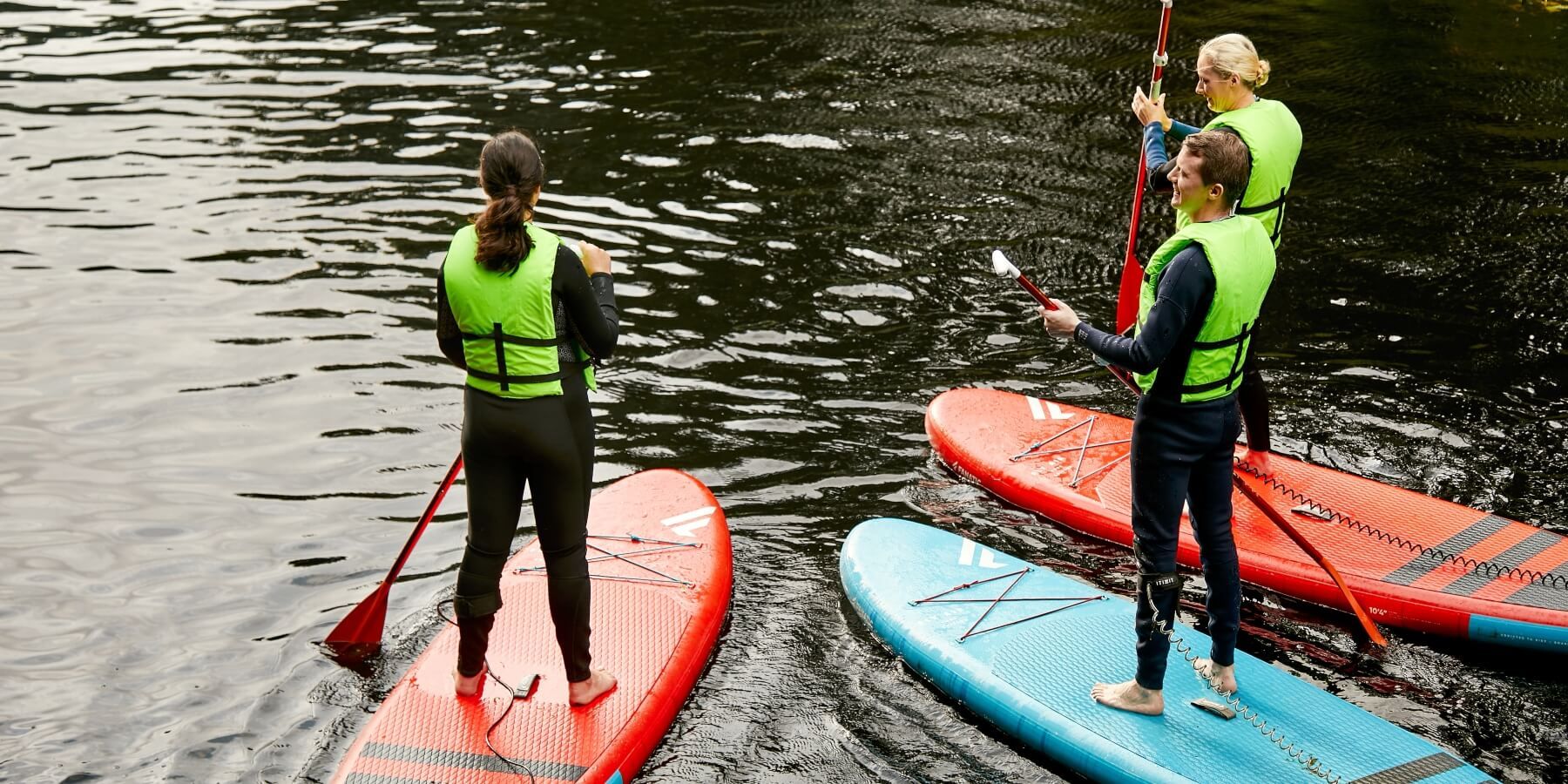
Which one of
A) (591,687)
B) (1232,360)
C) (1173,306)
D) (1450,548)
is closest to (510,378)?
(591,687)

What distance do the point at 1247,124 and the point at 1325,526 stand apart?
6.13 feet

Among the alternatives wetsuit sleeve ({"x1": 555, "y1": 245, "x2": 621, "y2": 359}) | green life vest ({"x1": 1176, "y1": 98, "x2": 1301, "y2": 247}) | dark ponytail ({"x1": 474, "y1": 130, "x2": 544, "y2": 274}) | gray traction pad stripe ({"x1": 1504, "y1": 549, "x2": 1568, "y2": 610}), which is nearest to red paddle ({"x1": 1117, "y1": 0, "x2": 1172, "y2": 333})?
green life vest ({"x1": 1176, "y1": 98, "x2": 1301, "y2": 247})

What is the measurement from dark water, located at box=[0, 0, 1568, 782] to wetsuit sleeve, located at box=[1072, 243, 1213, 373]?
1.60 m

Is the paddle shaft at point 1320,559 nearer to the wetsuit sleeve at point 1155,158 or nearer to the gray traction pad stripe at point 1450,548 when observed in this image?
the gray traction pad stripe at point 1450,548

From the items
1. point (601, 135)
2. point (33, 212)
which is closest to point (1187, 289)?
point (601, 135)

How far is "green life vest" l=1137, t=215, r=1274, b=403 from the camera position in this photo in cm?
406

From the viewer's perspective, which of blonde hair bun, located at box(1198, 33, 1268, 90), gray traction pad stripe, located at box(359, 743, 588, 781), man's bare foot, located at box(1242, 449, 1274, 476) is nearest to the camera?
gray traction pad stripe, located at box(359, 743, 588, 781)

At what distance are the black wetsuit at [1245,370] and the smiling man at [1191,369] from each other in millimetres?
1163

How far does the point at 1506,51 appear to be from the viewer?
1302 centimetres

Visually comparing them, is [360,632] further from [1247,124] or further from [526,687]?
[1247,124]

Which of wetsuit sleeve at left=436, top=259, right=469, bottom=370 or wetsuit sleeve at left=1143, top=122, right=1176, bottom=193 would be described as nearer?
wetsuit sleeve at left=436, top=259, right=469, bottom=370

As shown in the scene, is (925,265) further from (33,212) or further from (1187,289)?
(33,212)

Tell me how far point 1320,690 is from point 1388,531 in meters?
1.38

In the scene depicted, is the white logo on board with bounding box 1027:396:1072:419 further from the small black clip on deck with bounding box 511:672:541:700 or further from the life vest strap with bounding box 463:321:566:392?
the life vest strap with bounding box 463:321:566:392
